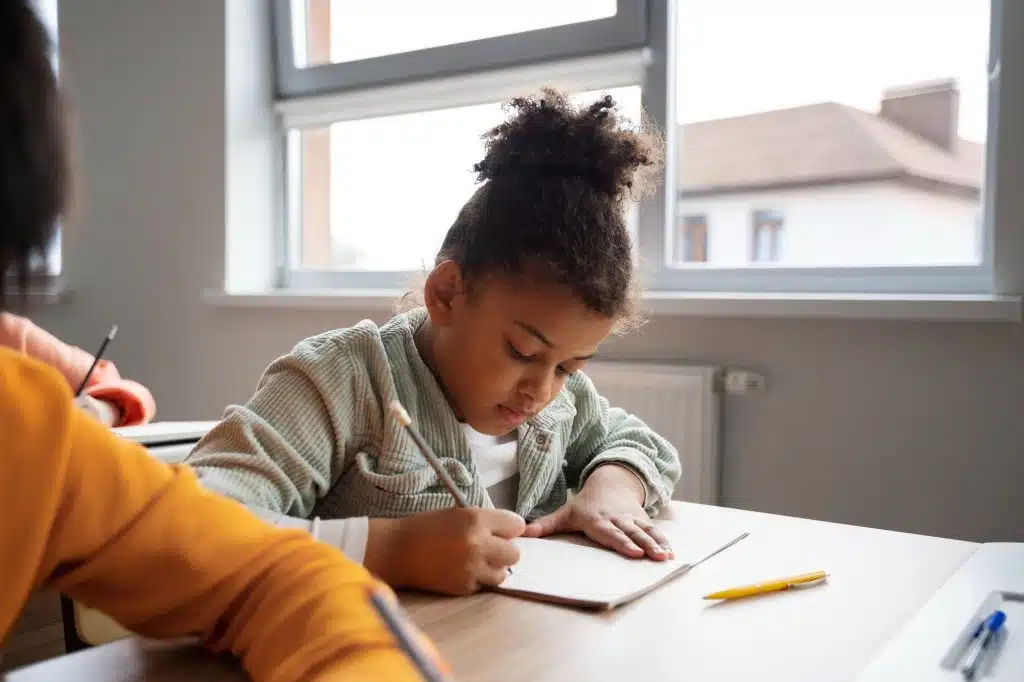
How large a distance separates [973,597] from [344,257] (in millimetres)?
2337

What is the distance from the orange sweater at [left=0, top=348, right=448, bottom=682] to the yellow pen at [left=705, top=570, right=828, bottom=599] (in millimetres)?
294

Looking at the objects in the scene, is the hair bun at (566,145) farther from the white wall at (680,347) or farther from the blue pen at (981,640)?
the blue pen at (981,640)

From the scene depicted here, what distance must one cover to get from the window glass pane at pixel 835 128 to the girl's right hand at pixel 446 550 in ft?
4.70

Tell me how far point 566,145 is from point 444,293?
0.73ft

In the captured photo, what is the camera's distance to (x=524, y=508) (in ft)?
3.65

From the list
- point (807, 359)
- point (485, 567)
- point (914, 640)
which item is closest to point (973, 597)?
point (914, 640)

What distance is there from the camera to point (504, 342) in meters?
1.02

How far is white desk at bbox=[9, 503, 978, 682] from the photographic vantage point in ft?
1.91

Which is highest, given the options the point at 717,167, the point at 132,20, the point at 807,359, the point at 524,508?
the point at 132,20

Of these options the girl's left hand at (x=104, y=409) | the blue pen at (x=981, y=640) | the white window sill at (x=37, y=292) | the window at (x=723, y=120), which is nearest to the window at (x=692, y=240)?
the window at (x=723, y=120)

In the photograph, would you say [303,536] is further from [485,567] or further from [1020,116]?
[1020,116]

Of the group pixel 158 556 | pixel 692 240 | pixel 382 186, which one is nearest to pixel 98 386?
pixel 382 186

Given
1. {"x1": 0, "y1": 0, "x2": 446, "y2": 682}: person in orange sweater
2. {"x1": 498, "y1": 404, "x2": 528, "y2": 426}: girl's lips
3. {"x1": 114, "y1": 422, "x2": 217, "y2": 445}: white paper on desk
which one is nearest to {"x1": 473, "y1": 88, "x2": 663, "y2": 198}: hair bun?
{"x1": 498, "y1": 404, "x2": 528, "y2": 426}: girl's lips

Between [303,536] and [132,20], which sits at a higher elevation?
[132,20]
